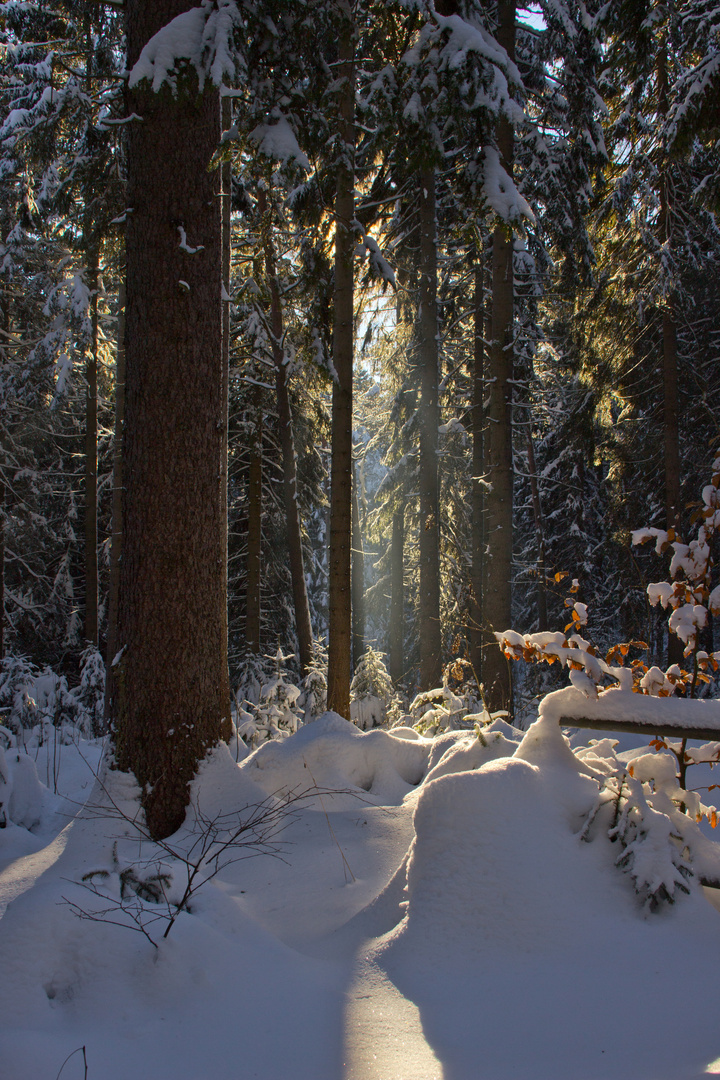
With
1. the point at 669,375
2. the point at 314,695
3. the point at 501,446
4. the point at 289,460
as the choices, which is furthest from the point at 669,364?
the point at 314,695

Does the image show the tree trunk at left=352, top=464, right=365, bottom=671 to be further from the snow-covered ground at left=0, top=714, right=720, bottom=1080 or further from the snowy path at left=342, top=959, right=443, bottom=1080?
the snowy path at left=342, top=959, right=443, bottom=1080

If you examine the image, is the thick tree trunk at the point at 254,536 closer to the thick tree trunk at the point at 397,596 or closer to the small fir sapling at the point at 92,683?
the small fir sapling at the point at 92,683

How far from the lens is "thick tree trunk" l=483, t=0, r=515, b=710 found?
868 cm

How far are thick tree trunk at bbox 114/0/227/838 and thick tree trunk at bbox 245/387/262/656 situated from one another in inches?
370

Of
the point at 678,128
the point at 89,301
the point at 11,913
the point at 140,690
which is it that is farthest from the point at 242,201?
the point at 11,913

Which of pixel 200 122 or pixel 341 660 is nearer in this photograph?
pixel 200 122

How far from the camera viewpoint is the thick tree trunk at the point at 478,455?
42.2 ft

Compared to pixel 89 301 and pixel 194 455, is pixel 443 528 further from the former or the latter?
pixel 194 455

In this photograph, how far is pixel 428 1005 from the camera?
2195 millimetres

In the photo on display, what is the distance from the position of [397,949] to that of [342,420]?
624 centimetres

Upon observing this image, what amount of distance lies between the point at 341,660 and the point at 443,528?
8332 millimetres

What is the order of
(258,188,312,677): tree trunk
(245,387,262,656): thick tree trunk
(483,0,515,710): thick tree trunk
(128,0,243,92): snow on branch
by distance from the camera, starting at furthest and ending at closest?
1. (245,387,262,656): thick tree trunk
2. (258,188,312,677): tree trunk
3. (483,0,515,710): thick tree trunk
4. (128,0,243,92): snow on branch

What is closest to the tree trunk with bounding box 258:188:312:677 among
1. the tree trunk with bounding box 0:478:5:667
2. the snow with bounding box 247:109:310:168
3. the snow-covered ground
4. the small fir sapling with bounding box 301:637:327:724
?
the small fir sapling with bounding box 301:637:327:724

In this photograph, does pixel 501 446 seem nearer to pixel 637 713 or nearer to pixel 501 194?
pixel 501 194
